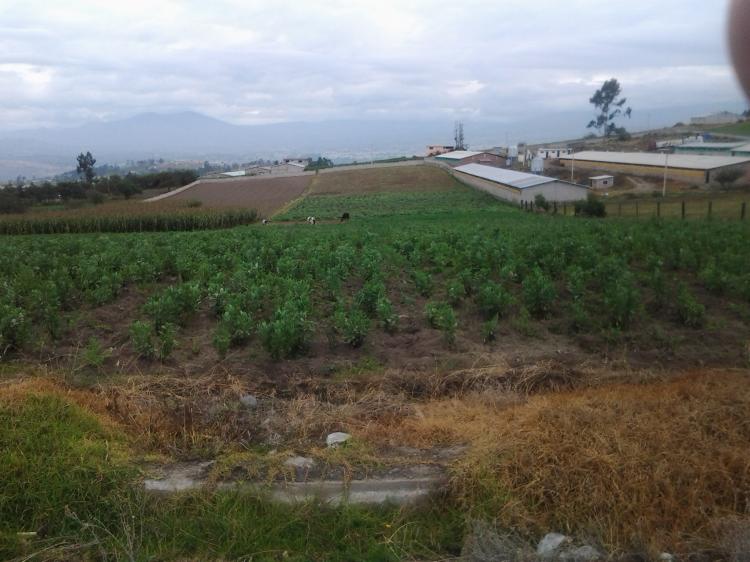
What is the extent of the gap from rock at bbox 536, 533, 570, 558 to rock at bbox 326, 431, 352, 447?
2.00m

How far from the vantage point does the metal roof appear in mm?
42447

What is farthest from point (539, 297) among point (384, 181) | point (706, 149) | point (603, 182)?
point (384, 181)

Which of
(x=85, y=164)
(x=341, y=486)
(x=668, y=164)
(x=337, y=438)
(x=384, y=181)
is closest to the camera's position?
(x=341, y=486)

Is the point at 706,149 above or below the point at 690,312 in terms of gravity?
above

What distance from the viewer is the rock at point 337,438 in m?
5.22

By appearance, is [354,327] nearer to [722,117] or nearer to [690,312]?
[690,312]

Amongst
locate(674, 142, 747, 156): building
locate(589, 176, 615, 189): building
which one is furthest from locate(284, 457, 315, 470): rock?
locate(589, 176, 615, 189): building

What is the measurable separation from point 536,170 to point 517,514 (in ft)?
188

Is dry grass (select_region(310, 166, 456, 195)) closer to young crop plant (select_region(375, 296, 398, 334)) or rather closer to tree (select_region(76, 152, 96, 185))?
tree (select_region(76, 152, 96, 185))

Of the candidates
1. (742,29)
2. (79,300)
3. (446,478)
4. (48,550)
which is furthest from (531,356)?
(79,300)

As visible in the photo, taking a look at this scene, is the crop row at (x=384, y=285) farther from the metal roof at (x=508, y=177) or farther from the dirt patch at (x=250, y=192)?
the dirt patch at (x=250, y=192)

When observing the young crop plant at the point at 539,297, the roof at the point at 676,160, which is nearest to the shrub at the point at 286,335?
the young crop plant at the point at 539,297

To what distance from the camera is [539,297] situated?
8.93 meters

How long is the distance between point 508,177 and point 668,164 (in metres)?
17.6
